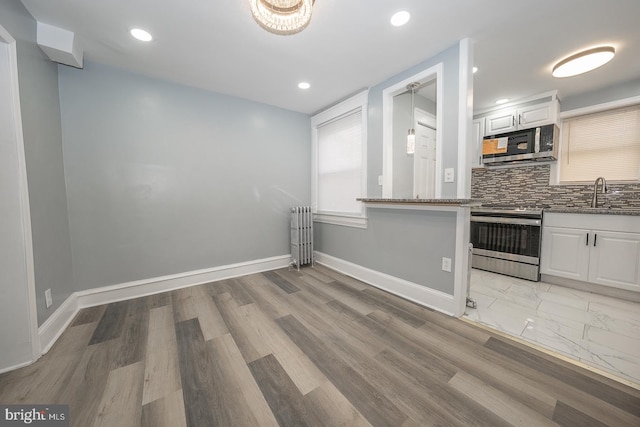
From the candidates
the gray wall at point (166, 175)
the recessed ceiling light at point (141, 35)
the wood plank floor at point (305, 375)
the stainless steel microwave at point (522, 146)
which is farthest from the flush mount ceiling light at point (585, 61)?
the recessed ceiling light at point (141, 35)

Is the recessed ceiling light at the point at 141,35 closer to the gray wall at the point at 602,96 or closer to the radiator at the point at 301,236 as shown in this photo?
the radiator at the point at 301,236

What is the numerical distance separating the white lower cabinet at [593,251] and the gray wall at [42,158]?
4.87m

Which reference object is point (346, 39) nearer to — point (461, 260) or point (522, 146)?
point (461, 260)

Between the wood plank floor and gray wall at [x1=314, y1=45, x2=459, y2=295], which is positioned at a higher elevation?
gray wall at [x1=314, y1=45, x2=459, y2=295]

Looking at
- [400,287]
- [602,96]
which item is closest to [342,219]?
[400,287]

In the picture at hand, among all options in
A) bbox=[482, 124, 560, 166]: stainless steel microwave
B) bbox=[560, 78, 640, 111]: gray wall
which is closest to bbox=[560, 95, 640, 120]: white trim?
bbox=[560, 78, 640, 111]: gray wall

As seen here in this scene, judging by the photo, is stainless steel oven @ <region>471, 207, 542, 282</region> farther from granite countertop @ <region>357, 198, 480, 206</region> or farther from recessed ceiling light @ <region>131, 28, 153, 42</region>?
recessed ceiling light @ <region>131, 28, 153, 42</region>

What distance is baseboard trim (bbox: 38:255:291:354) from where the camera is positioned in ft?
5.41

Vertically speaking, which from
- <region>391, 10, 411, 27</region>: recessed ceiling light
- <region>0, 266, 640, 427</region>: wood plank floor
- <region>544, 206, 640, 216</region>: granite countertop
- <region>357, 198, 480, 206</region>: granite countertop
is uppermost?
<region>391, 10, 411, 27</region>: recessed ceiling light

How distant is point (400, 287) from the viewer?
7.75 ft

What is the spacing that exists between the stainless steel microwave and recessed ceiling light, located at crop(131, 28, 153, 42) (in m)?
4.21

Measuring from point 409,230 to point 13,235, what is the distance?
2994 millimetres

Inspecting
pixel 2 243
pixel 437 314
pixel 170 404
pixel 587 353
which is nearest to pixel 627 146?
pixel 587 353

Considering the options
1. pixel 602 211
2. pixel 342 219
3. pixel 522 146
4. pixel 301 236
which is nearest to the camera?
pixel 602 211
